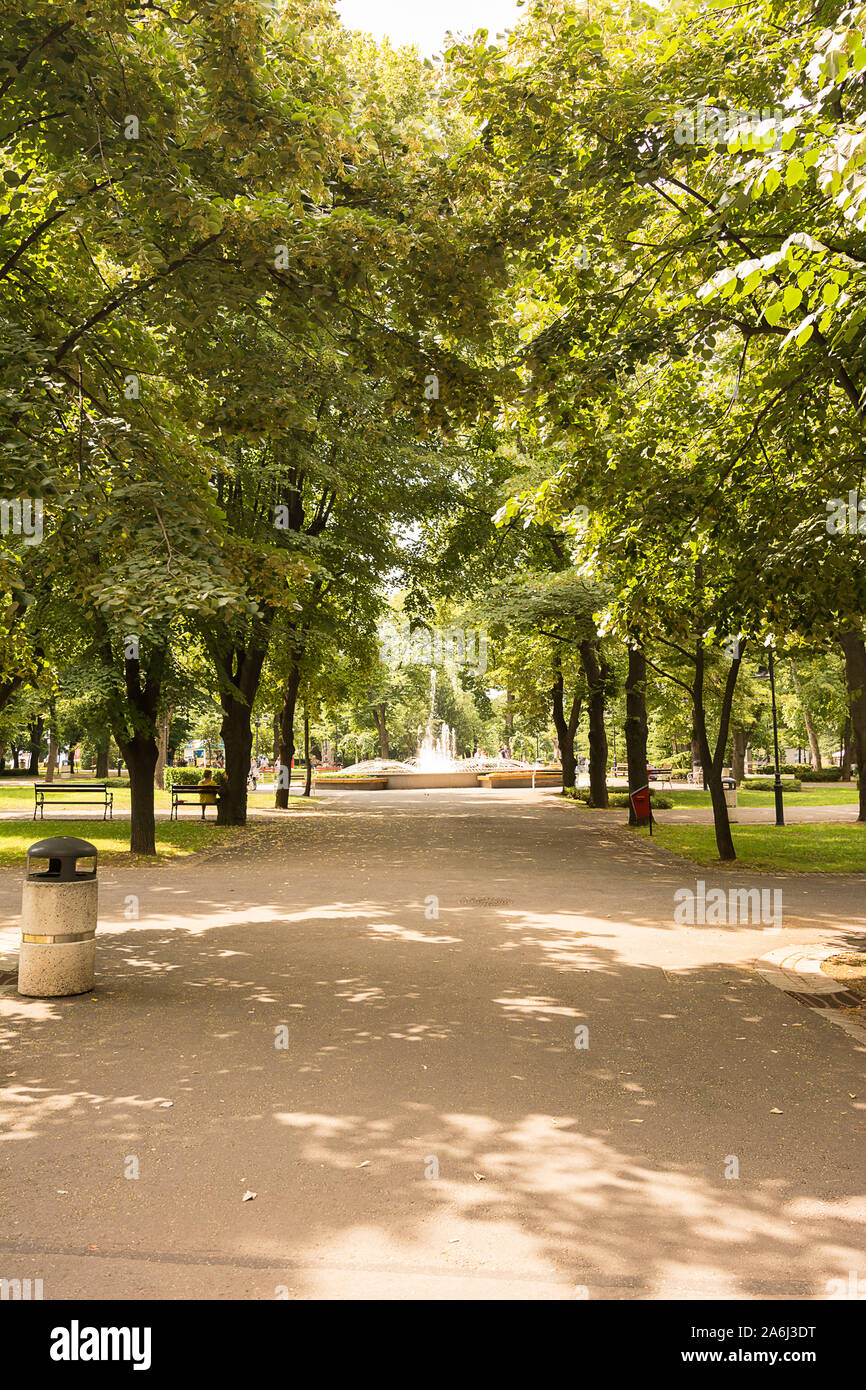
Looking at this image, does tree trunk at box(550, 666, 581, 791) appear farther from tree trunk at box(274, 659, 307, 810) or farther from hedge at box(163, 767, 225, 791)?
hedge at box(163, 767, 225, 791)

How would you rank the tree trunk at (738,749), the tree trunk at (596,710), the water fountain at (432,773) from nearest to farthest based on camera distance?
1. the tree trunk at (596,710)
2. the tree trunk at (738,749)
3. the water fountain at (432,773)

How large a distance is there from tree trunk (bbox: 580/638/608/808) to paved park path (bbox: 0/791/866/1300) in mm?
15968

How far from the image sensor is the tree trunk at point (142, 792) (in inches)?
609

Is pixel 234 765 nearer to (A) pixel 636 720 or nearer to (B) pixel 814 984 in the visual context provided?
(A) pixel 636 720

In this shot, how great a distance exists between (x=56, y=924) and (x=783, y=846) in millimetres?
13919

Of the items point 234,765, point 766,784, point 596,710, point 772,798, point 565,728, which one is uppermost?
point 596,710

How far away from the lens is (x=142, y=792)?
15.5 meters

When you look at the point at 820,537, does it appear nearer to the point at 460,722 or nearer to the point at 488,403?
the point at 488,403

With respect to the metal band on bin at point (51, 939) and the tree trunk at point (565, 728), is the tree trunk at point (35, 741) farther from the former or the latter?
the metal band on bin at point (51, 939)

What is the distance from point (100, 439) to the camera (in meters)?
8.34

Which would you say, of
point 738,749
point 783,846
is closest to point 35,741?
point 738,749

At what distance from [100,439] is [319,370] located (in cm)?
219

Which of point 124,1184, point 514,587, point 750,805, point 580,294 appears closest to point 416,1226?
point 124,1184

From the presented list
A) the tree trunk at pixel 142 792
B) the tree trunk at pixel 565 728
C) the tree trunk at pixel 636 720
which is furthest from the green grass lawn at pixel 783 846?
the tree trunk at pixel 565 728
